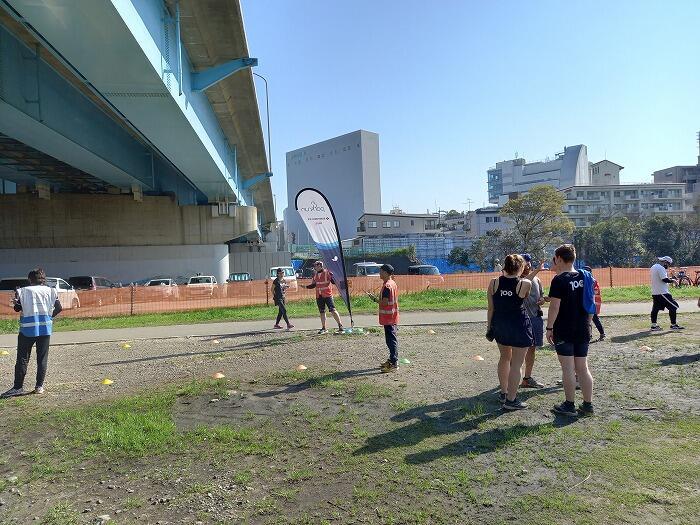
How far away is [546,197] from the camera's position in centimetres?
4459

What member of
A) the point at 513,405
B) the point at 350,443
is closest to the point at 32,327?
the point at 350,443

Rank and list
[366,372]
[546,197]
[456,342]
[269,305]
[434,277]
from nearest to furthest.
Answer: [366,372] → [456,342] → [269,305] → [434,277] → [546,197]

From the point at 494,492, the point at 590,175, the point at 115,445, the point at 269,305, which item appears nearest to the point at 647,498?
the point at 494,492

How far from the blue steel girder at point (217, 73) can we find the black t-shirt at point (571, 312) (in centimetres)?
976

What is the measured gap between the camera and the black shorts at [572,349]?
5.19 metres

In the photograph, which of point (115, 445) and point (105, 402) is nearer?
point (115, 445)

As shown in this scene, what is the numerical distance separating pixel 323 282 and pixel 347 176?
4518 inches

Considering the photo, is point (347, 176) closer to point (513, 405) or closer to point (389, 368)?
point (389, 368)

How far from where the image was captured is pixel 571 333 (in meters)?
5.18

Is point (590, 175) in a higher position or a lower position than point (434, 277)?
higher

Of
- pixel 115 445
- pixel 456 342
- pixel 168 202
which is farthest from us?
pixel 168 202

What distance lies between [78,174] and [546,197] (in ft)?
120

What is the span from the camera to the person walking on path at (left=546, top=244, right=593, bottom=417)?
5.18 m

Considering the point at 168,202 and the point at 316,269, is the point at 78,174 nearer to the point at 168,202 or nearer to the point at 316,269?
the point at 168,202
